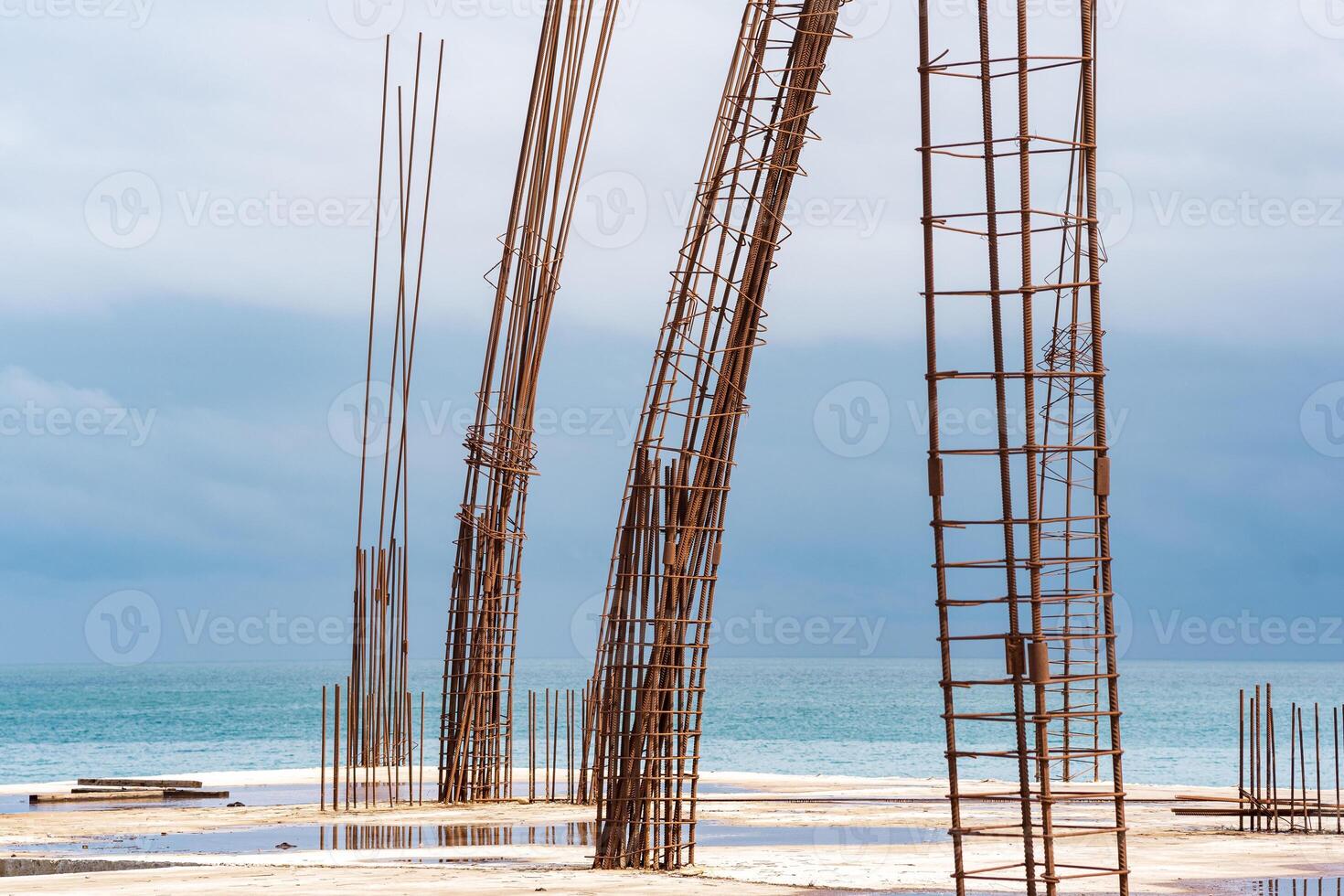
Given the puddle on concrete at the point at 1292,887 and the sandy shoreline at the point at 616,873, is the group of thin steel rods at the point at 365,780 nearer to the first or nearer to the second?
the sandy shoreline at the point at 616,873

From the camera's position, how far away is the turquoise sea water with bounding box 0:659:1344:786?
47.7 m

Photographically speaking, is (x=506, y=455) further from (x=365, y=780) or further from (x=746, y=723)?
(x=746, y=723)

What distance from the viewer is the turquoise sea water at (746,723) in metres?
47.7

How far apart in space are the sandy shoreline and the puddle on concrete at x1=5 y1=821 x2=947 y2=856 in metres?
0.09

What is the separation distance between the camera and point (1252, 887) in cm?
1119

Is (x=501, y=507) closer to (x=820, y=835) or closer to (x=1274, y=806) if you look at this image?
(x=820, y=835)

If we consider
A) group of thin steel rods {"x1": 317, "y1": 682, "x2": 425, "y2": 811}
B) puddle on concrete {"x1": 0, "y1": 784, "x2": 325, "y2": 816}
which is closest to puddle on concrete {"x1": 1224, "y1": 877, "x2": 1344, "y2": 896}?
group of thin steel rods {"x1": 317, "y1": 682, "x2": 425, "y2": 811}

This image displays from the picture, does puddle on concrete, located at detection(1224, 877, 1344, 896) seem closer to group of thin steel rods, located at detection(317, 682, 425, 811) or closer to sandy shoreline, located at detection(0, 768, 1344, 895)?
sandy shoreline, located at detection(0, 768, 1344, 895)

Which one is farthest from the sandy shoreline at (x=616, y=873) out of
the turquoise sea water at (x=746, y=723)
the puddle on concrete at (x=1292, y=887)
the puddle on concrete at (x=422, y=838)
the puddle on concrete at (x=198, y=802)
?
the turquoise sea water at (x=746, y=723)

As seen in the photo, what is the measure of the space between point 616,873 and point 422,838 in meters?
3.42

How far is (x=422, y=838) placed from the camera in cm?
1460

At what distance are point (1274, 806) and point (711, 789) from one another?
7.47 m

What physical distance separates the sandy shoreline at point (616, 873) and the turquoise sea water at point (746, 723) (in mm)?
21077

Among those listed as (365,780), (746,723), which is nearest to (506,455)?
(365,780)
